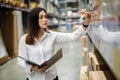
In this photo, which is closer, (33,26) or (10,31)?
(33,26)

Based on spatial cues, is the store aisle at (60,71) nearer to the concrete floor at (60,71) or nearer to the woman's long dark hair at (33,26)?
the concrete floor at (60,71)

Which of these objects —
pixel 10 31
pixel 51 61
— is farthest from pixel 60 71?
pixel 51 61

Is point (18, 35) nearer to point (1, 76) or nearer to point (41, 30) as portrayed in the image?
point (1, 76)

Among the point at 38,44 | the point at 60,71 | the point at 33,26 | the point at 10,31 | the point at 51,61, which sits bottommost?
the point at 60,71

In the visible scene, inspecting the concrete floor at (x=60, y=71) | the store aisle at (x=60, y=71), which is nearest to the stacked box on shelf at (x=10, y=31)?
the concrete floor at (x=60, y=71)

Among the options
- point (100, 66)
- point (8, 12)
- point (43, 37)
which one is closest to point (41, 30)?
point (43, 37)

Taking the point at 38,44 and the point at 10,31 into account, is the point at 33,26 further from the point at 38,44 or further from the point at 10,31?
the point at 10,31

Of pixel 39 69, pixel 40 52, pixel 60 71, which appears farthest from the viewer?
pixel 60 71

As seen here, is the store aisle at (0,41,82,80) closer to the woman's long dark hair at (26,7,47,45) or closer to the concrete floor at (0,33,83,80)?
the concrete floor at (0,33,83,80)

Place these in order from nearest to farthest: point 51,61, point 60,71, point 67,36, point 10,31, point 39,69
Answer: point 51,61 < point 39,69 < point 67,36 < point 60,71 < point 10,31

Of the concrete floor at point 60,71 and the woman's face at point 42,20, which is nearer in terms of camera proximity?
the woman's face at point 42,20

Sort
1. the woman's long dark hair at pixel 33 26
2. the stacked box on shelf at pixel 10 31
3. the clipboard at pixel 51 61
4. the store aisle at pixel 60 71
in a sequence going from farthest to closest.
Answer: the stacked box on shelf at pixel 10 31 < the store aisle at pixel 60 71 < the woman's long dark hair at pixel 33 26 < the clipboard at pixel 51 61

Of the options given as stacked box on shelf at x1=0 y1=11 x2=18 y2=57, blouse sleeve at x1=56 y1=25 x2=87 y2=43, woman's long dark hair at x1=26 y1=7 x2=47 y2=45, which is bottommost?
stacked box on shelf at x1=0 y1=11 x2=18 y2=57

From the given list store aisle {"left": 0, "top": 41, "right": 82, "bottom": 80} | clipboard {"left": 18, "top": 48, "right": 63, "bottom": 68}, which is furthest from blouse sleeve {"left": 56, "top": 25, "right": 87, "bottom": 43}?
store aisle {"left": 0, "top": 41, "right": 82, "bottom": 80}
